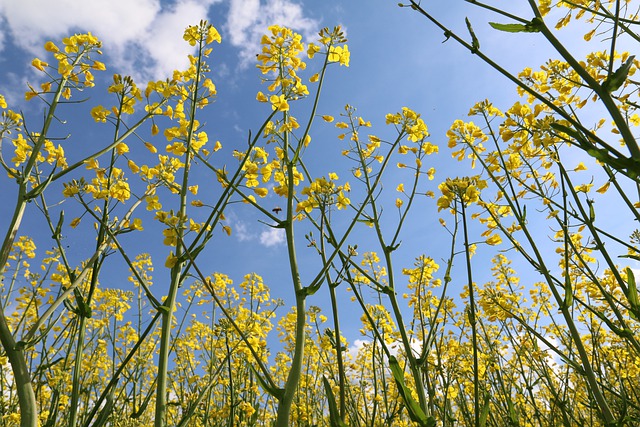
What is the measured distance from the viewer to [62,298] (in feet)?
5.73

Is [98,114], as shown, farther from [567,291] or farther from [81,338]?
[567,291]

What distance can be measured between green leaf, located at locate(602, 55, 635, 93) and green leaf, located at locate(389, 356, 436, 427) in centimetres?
119

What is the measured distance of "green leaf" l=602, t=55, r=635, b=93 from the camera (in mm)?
1244

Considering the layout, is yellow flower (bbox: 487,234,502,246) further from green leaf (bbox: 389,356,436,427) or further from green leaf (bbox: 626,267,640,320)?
green leaf (bbox: 389,356,436,427)

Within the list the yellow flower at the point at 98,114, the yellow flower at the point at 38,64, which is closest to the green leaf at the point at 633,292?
the yellow flower at the point at 98,114

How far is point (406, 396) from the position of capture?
1630 mm

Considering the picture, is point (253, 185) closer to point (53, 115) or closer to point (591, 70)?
point (53, 115)

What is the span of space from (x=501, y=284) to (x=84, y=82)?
16.8 ft

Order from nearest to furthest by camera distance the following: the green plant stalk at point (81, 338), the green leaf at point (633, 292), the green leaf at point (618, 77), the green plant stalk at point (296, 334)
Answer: the green leaf at point (618, 77) → the green plant stalk at point (296, 334) → the green plant stalk at point (81, 338) → the green leaf at point (633, 292)

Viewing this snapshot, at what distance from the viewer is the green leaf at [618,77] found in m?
1.24

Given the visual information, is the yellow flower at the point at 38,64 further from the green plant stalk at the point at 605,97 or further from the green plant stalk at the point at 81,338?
the green plant stalk at the point at 605,97

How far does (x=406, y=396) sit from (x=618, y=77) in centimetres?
133

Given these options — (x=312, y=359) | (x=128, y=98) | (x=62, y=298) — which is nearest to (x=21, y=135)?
(x=128, y=98)

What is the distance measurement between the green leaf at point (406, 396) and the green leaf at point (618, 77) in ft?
3.91
